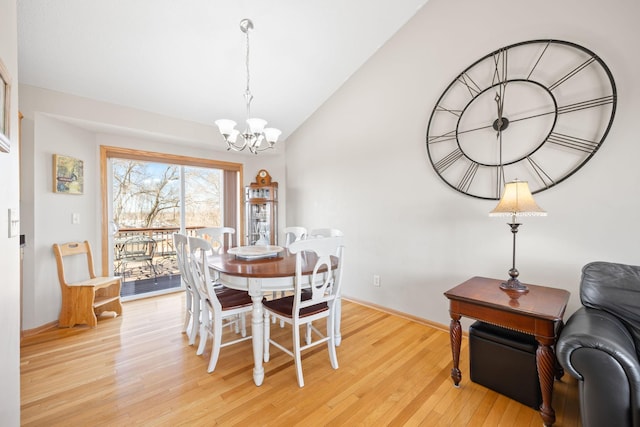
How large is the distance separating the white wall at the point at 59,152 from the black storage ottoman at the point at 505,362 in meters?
3.72

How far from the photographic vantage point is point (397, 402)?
5.51ft

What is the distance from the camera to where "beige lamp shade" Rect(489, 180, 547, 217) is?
170cm

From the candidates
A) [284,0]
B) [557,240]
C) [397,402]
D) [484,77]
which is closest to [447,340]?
[397,402]

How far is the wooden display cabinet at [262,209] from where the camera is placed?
4270 millimetres

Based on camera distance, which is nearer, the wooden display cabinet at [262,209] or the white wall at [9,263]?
the white wall at [9,263]

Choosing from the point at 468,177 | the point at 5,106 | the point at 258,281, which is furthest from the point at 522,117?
the point at 5,106

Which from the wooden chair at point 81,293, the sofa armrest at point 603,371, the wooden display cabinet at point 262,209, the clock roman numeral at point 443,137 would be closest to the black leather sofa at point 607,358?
the sofa armrest at point 603,371

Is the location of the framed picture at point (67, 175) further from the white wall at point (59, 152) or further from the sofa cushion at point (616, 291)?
the sofa cushion at point (616, 291)

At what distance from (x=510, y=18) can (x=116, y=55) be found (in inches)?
133

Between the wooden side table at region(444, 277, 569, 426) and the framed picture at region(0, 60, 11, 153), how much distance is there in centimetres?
226

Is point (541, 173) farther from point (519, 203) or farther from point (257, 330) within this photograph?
point (257, 330)

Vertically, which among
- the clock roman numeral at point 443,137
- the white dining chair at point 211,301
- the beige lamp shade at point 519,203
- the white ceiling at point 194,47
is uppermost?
the white ceiling at point 194,47

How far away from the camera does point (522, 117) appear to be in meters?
2.16

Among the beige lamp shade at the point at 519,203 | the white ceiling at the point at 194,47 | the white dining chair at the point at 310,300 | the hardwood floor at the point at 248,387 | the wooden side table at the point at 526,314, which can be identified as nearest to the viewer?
the wooden side table at the point at 526,314
